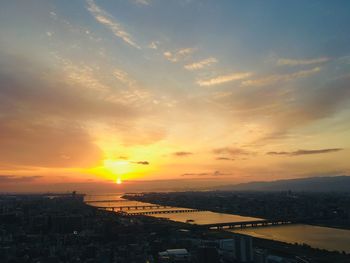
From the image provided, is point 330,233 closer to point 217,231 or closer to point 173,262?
point 217,231

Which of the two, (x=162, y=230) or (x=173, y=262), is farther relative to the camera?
(x=162, y=230)

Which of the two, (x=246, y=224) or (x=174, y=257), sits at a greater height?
(x=246, y=224)

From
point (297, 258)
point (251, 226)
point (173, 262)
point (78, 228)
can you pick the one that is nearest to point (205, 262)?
point (173, 262)

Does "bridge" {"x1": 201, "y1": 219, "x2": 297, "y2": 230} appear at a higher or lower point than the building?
higher

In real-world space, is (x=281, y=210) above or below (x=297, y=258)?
above

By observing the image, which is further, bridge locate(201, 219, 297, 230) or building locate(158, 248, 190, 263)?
bridge locate(201, 219, 297, 230)

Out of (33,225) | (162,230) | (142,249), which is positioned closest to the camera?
(142,249)

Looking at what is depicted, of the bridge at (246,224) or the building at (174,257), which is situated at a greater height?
the bridge at (246,224)

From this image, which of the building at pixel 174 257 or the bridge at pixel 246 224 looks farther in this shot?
the bridge at pixel 246 224

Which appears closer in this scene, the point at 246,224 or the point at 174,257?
the point at 174,257

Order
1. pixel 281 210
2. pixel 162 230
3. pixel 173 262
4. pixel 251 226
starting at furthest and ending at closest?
pixel 281 210
pixel 251 226
pixel 162 230
pixel 173 262

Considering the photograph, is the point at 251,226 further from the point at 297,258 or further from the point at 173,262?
the point at 173,262
